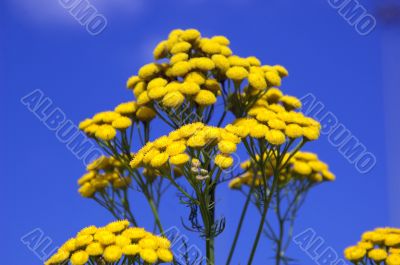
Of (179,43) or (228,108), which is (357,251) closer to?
(228,108)

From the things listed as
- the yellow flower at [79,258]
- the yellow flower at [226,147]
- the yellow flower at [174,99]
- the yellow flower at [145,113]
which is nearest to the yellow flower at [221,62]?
the yellow flower at [174,99]

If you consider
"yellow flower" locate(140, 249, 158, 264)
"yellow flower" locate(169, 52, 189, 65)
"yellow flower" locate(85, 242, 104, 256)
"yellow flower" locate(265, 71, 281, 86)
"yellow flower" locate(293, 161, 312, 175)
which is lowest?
"yellow flower" locate(85, 242, 104, 256)

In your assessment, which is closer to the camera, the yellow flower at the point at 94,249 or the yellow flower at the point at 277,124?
the yellow flower at the point at 94,249

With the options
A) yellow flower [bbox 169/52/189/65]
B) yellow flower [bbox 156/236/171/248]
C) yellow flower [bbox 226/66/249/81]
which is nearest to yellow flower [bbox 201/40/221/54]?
yellow flower [bbox 169/52/189/65]

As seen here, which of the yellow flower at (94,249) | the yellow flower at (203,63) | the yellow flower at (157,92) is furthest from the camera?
the yellow flower at (203,63)

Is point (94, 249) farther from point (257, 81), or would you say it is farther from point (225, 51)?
point (225, 51)

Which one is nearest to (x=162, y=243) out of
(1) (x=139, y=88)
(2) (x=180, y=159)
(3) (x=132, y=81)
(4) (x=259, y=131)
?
(2) (x=180, y=159)

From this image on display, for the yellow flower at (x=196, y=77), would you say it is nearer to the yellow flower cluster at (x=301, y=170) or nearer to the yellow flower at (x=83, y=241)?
the yellow flower cluster at (x=301, y=170)

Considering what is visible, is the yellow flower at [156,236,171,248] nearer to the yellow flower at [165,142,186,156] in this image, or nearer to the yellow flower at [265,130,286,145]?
the yellow flower at [165,142,186,156]
